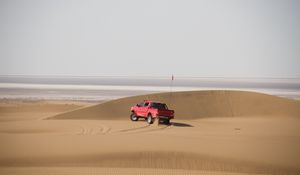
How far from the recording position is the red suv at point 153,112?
105 feet

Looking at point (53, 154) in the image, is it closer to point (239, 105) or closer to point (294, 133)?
point (294, 133)

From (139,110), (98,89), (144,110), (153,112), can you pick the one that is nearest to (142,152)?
(153,112)

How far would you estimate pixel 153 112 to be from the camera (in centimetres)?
3241

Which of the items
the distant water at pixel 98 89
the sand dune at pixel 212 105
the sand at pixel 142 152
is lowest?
the distant water at pixel 98 89

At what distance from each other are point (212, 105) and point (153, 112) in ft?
31.9

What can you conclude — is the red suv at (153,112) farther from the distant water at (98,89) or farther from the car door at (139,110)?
the distant water at (98,89)

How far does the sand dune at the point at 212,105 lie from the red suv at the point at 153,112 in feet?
14.4

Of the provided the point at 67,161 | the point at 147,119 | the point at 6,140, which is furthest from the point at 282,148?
the point at 147,119

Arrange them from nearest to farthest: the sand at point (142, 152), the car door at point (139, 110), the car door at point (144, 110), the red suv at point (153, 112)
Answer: the sand at point (142, 152) → the red suv at point (153, 112) → the car door at point (144, 110) → the car door at point (139, 110)

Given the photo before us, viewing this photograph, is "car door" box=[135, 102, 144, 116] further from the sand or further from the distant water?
the distant water

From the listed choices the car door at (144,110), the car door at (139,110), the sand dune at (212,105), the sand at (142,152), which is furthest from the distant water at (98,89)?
the sand at (142,152)

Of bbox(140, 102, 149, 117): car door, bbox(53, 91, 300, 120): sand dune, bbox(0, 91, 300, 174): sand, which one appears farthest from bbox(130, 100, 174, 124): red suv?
bbox(53, 91, 300, 120): sand dune

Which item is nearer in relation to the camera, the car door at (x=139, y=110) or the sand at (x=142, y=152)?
the sand at (x=142, y=152)

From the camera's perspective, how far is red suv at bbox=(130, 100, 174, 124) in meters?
32.0
